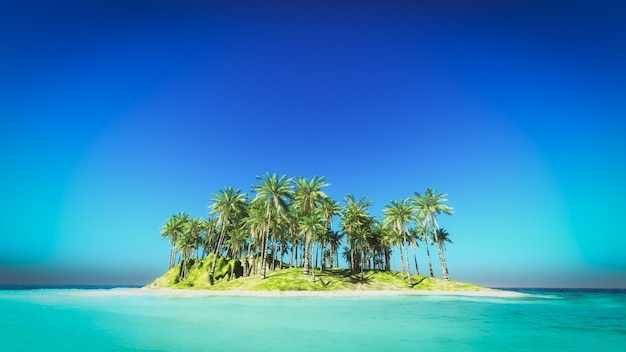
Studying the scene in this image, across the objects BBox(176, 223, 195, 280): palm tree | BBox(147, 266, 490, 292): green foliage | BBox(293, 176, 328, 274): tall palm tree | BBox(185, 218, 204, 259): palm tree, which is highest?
BBox(293, 176, 328, 274): tall palm tree

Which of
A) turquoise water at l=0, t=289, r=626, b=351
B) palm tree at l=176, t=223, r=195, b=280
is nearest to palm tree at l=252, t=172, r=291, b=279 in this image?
palm tree at l=176, t=223, r=195, b=280

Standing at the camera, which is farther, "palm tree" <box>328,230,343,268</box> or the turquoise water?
"palm tree" <box>328,230,343,268</box>

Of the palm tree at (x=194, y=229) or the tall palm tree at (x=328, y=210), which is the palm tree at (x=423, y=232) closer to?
the tall palm tree at (x=328, y=210)

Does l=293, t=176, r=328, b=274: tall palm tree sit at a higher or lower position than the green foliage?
higher

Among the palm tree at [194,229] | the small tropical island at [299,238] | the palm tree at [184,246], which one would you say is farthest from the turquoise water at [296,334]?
the palm tree at [194,229]

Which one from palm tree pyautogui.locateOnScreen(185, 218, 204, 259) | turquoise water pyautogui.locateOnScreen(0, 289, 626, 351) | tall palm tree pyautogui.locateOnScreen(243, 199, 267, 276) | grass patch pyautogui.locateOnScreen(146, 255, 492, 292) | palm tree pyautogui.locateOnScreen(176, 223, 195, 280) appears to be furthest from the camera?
palm tree pyautogui.locateOnScreen(185, 218, 204, 259)

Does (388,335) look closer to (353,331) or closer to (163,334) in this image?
(353,331)

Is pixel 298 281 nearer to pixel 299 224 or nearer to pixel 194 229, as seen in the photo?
pixel 299 224

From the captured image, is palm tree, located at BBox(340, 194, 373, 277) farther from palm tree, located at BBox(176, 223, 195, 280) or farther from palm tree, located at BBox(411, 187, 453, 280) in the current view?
palm tree, located at BBox(176, 223, 195, 280)

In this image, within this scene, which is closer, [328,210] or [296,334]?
[296,334]

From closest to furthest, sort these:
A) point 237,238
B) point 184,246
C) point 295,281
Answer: point 295,281 → point 237,238 → point 184,246

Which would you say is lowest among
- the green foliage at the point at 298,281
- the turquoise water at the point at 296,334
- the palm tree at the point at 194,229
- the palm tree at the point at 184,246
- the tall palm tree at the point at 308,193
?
the turquoise water at the point at 296,334

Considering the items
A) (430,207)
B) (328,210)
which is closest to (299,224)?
(328,210)

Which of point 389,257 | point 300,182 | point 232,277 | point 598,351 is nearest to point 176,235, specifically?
point 232,277
